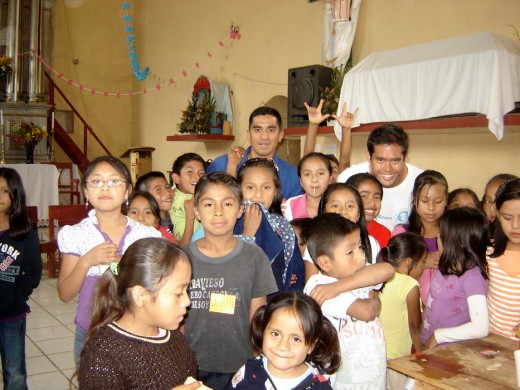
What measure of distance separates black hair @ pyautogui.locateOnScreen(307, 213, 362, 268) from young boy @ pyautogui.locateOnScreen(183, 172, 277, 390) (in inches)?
7.8

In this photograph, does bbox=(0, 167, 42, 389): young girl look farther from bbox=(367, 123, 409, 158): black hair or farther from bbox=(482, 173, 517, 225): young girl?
bbox=(482, 173, 517, 225): young girl

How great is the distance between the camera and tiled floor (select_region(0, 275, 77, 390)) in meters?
3.38

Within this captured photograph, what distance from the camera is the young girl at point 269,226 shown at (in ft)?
7.27

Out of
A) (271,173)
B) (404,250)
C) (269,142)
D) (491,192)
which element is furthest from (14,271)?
(491,192)

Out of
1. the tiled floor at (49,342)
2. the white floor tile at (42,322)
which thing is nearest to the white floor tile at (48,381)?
the tiled floor at (49,342)

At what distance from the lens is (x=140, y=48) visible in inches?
429

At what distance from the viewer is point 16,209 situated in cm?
262

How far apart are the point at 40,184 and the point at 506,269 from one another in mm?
7366

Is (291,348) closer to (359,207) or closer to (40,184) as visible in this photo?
(359,207)

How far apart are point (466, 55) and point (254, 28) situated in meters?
4.30

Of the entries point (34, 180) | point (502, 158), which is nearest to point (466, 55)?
point (502, 158)

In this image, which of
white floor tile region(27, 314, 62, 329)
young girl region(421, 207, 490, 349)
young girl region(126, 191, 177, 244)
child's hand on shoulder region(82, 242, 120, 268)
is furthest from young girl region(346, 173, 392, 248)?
white floor tile region(27, 314, 62, 329)

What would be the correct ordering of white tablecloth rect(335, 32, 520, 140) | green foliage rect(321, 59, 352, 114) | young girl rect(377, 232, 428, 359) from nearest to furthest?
young girl rect(377, 232, 428, 359) → white tablecloth rect(335, 32, 520, 140) → green foliage rect(321, 59, 352, 114)

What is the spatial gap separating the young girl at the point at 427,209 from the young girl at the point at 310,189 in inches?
18.4
